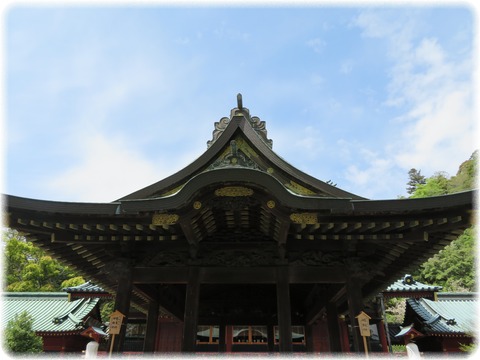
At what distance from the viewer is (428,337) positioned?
16.5 metres

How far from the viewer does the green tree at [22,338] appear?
54.1ft

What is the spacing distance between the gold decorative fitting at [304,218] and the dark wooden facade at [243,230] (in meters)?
0.02

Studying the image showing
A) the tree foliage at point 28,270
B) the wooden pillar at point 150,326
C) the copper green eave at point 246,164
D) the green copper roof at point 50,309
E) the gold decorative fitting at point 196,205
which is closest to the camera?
the gold decorative fitting at point 196,205

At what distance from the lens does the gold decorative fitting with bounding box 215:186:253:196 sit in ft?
21.6

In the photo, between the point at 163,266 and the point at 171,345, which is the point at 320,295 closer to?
the point at 163,266

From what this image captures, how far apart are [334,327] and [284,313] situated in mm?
3774

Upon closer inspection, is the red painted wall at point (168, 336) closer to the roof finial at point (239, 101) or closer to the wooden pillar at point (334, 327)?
the wooden pillar at point (334, 327)

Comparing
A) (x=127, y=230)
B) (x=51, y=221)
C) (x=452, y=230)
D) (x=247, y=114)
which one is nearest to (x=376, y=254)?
(x=452, y=230)

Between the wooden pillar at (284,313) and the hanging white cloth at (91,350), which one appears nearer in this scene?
the hanging white cloth at (91,350)

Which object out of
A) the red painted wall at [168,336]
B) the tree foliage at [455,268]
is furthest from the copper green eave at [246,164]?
the tree foliage at [455,268]

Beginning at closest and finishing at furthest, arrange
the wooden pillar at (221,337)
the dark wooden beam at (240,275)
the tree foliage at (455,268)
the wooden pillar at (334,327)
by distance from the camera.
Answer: the dark wooden beam at (240,275) < the wooden pillar at (334,327) < the wooden pillar at (221,337) < the tree foliage at (455,268)

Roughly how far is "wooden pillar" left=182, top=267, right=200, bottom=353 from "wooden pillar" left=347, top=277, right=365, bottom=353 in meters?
3.27

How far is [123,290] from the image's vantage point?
7516mm

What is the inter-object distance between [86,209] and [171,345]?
425 inches
